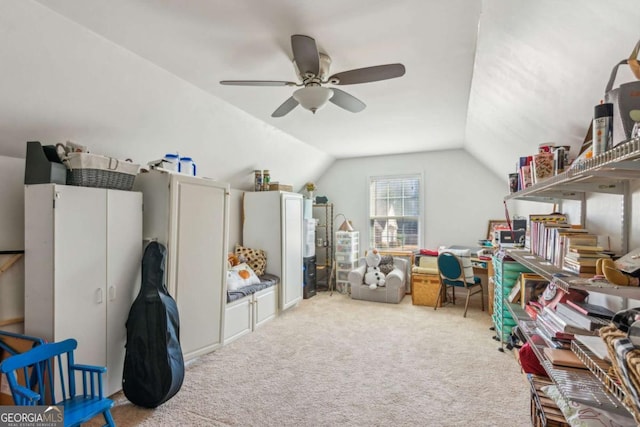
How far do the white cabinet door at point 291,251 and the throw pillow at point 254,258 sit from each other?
0.29 meters

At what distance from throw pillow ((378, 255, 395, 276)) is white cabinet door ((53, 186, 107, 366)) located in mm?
3951

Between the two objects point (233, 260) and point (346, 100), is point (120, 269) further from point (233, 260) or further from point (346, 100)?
point (346, 100)

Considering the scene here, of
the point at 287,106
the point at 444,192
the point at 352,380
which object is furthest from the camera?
the point at 444,192

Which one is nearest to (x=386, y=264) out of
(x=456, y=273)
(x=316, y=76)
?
(x=456, y=273)

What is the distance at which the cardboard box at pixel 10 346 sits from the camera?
1.90 meters

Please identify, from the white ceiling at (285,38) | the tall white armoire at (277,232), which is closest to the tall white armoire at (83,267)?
the white ceiling at (285,38)

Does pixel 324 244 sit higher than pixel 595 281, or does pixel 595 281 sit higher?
pixel 595 281

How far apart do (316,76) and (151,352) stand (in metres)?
2.25

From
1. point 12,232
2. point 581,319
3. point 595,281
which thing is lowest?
point 581,319

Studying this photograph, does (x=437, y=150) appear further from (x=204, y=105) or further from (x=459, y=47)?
(x=204, y=105)

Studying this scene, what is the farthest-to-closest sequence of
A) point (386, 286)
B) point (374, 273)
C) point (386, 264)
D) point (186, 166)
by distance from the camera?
point (386, 264), point (374, 273), point (386, 286), point (186, 166)

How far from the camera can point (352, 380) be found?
262cm

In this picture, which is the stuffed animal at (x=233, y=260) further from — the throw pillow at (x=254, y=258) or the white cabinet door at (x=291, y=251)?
the white cabinet door at (x=291, y=251)

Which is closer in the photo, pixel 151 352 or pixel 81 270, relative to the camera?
pixel 81 270
